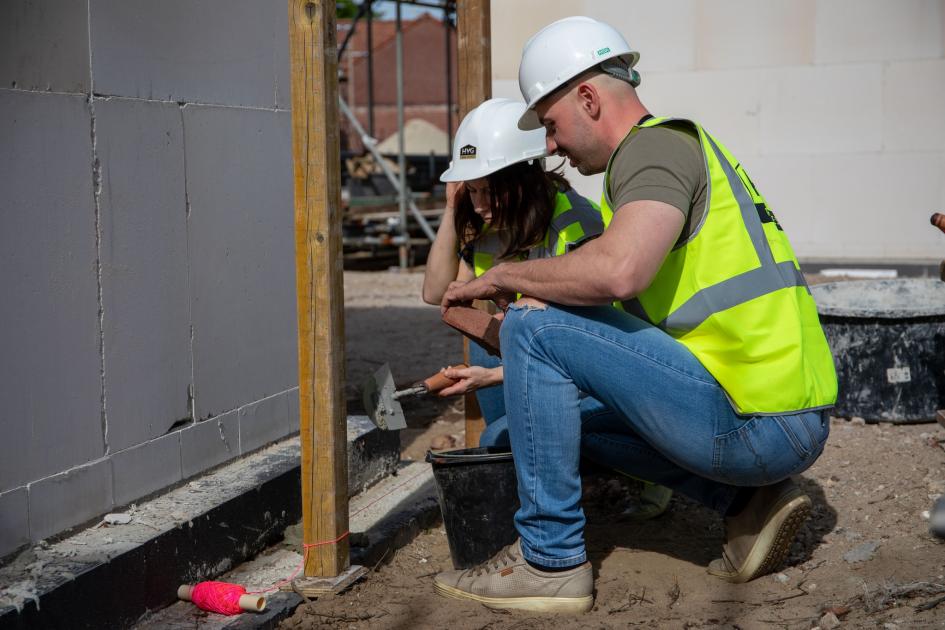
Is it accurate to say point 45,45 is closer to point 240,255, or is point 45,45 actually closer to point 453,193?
point 240,255

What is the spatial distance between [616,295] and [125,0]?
1.62m

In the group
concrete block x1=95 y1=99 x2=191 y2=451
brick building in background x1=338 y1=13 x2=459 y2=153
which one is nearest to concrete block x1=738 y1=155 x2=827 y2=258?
concrete block x1=95 y1=99 x2=191 y2=451

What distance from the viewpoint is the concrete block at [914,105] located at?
8.05 m

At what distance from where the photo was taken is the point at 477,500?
2.94m

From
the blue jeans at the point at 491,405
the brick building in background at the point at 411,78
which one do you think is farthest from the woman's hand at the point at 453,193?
the brick building in background at the point at 411,78

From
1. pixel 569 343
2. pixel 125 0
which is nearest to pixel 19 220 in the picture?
pixel 125 0

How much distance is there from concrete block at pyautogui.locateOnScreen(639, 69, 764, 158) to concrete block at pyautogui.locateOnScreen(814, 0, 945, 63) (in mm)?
605

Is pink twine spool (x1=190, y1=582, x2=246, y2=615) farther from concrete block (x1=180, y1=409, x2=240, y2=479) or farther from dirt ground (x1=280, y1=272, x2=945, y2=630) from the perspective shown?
concrete block (x1=180, y1=409, x2=240, y2=479)

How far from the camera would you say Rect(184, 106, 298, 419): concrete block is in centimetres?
320

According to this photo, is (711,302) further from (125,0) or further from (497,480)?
(125,0)

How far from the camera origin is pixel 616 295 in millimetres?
2443

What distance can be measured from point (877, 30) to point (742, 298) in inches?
256

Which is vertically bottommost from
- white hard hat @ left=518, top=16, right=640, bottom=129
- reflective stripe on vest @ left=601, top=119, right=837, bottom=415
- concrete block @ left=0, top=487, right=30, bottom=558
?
concrete block @ left=0, top=487, right=30, bottom=558

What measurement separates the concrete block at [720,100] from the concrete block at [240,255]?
5.52m
